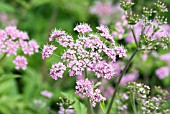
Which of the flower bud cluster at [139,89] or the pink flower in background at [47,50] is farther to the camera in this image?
the flower bud cluster at [139,89]

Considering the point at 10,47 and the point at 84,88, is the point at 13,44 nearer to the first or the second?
the point at 10,47

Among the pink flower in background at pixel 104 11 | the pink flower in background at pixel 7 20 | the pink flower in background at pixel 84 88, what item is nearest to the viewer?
the pink flower in background at pixel 84 88

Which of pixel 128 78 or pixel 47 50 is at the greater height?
pixel 47 50

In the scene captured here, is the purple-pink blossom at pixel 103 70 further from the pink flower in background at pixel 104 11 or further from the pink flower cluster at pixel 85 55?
the pink flower in background at pixel 104 11

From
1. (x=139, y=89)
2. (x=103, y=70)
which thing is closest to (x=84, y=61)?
(x=103, y=70)

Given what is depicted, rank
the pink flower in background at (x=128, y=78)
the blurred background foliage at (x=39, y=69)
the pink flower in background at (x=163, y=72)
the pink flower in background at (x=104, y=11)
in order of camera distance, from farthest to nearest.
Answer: the pink flower in background at (x=104, y=11), the pink flower in background at (x=128, y=78), the pink flower in background at (x=163, y=72), the blurred background foliage at (x=39, y=69)

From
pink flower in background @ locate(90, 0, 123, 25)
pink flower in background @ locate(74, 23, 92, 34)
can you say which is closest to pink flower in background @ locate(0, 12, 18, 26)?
pink flower in background @ locate(90, 0, 123, 25)

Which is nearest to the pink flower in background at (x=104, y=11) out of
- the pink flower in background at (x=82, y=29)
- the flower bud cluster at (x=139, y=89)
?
the flower bud cluster at (x=139, y=89)

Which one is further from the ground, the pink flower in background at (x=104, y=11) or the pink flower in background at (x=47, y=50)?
the pink flower in background at (x=104, y=11)

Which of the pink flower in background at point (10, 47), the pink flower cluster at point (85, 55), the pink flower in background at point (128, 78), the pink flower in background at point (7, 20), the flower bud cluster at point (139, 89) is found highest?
the pink flower in background at point (7, 20)
